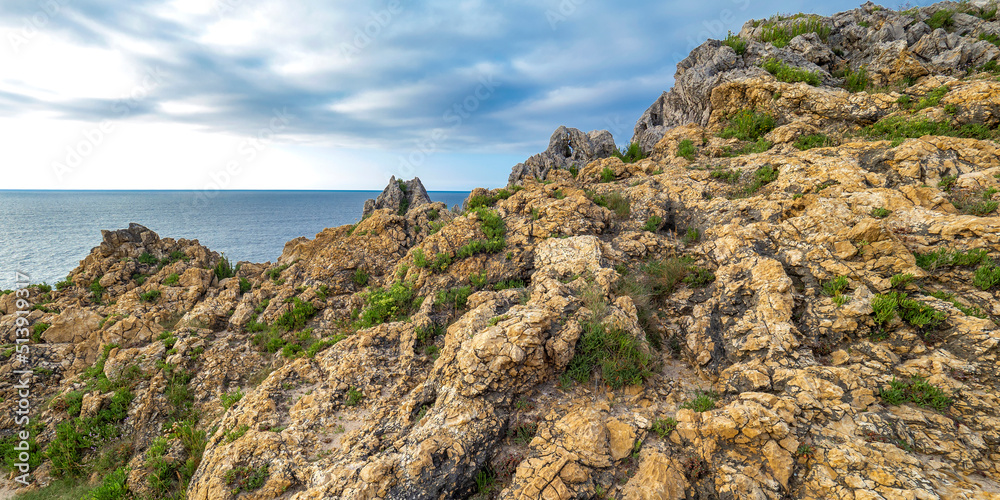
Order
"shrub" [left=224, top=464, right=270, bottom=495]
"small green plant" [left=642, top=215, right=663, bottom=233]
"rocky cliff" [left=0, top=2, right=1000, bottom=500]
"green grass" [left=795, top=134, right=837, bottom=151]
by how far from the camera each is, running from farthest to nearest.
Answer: "green grass" [left=795, top=134, right=837, bottom=151] < "small green plant" [left=642, top=215, right=663, bottom=233] < "shrub" [left=224, top=464, right=270, bottom=495] < "rocky cliff" [left=0, top=2, right=1000, bottom=500]

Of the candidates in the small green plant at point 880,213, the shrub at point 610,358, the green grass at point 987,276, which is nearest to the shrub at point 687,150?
the small green plant at point 880,213

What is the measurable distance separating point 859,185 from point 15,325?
114ft

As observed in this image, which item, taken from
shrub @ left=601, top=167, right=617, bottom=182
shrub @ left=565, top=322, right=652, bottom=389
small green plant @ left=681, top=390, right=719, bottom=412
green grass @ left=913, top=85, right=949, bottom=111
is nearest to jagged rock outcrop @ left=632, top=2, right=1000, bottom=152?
green grass @ left=913, top=85, right=949, bottom=111

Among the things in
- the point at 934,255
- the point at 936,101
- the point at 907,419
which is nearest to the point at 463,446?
the point at 907,419

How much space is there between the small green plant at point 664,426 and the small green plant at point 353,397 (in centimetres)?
774

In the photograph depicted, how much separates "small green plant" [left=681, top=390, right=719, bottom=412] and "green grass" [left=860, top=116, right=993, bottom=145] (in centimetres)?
1289

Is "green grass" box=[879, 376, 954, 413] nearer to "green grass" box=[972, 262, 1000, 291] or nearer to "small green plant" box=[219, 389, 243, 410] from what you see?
"green grass" box=[972, 262, 1000, 291]

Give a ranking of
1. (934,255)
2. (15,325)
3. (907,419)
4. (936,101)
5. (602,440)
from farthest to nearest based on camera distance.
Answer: (15,325) < (936,101) < (934,255) < (602,440) < (907,419)

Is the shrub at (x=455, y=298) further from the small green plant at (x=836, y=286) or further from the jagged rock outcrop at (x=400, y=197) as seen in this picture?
the jagged rock outcrop at (x=400, y=197)

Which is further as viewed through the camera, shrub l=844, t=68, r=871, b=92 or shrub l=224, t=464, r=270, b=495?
shrub l=844, t=68, r=871, b=92

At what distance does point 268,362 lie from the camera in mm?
13359

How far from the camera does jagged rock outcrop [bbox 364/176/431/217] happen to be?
27578 millimetres

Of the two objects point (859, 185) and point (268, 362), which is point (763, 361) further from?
point (268, 362)

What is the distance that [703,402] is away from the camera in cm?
732
